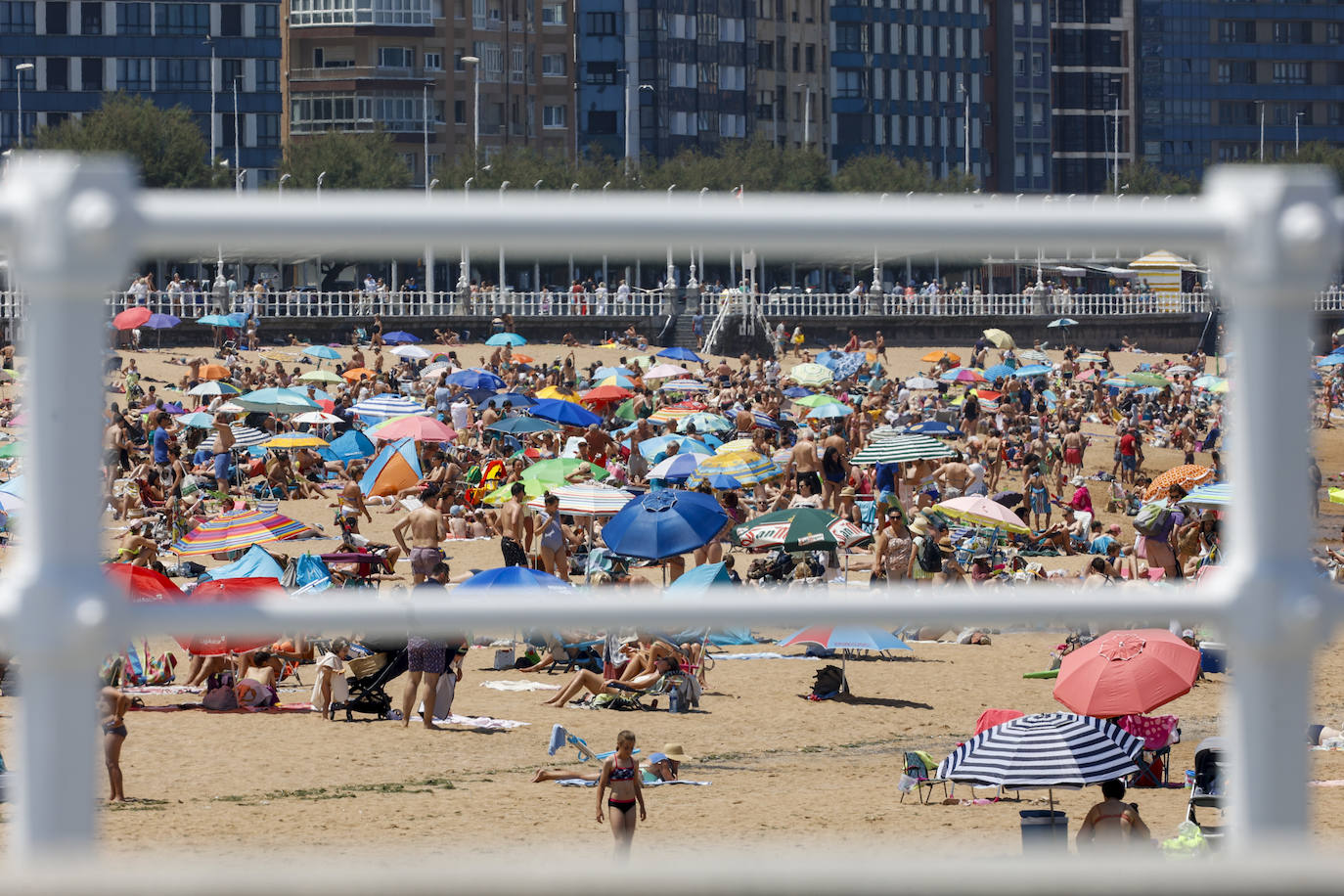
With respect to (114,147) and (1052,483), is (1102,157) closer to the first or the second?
(114,147)

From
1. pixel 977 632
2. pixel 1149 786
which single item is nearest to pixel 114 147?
pixel 977 632

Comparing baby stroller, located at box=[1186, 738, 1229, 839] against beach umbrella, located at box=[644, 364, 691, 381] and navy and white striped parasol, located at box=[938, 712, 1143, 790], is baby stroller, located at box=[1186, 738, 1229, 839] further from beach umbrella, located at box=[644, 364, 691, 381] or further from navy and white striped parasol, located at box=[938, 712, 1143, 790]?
beach umbrella, located at box=[644, 364, 691, 381]

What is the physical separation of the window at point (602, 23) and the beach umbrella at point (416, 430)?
71840 millimetres

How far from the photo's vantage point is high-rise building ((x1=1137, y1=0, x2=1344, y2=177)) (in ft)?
379

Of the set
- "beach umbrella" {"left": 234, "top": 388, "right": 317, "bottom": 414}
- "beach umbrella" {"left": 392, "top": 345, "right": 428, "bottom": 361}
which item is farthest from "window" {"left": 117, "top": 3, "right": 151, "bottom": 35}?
"beach umbrella" {"left": 234, "top": 388, "right": 317, "bottom": 414}

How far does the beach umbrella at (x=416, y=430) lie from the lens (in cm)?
2644

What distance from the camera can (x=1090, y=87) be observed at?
114 m

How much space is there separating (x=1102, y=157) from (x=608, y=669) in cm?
10301

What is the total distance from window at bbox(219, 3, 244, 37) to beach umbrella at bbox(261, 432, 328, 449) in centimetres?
6446

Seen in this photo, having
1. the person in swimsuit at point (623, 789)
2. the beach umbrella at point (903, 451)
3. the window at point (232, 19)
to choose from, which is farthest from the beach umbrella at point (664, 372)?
the window at point (232, 19)

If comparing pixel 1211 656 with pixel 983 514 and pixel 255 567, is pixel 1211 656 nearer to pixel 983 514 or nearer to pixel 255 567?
pixel 983 514

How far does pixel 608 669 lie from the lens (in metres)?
16.2

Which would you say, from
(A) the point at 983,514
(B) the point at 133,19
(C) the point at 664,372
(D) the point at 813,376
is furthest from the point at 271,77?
(A) the point at 983,514

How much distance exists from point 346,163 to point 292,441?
2025 inches
